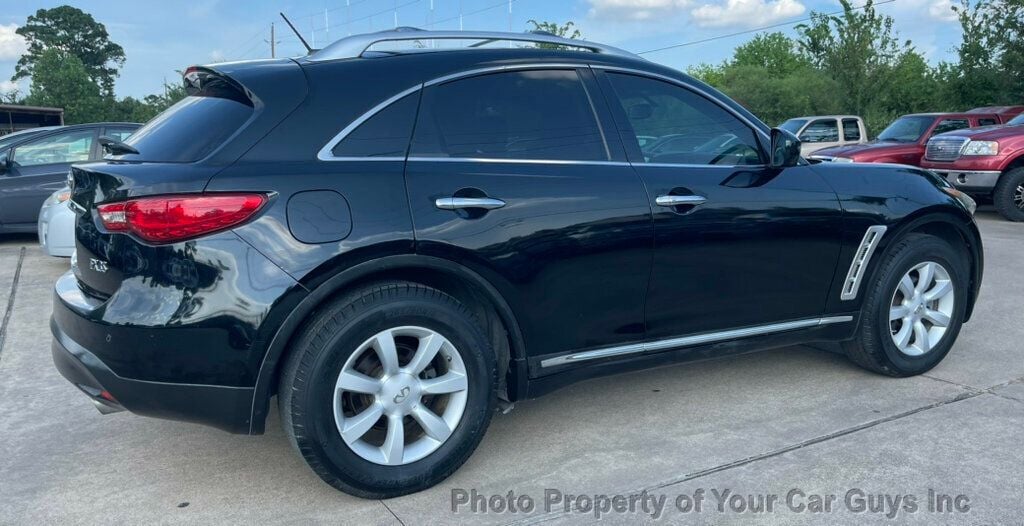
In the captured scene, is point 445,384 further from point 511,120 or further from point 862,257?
point 862,257

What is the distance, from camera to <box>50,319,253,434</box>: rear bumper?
275cm

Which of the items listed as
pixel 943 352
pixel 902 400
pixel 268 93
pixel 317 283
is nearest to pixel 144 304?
pixel 317 283

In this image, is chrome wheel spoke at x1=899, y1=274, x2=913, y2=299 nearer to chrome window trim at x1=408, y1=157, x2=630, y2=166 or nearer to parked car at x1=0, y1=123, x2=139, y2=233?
chrome window trim at x1=408, y1=157, x2=630, y2=166

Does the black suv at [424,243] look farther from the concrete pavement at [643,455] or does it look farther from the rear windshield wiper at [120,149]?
the concrete pavement at [643,455]

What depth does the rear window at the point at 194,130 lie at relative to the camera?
9.42ft

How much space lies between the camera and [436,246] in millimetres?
2938

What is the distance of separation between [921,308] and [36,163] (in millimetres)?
9463

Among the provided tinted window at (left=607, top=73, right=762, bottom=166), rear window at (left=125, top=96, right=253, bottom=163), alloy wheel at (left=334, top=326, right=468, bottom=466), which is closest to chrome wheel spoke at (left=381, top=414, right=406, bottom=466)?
alloy wheel at (left=334, top=326, right=468, bottom=466)

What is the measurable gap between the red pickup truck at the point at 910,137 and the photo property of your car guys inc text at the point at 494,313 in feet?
29.6

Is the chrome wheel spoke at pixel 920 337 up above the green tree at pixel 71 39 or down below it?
below

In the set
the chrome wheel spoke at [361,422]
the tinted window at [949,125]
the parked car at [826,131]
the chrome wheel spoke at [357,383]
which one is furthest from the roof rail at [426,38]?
the parked car at [826,131]

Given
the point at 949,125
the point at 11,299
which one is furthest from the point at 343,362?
the point at 949,125

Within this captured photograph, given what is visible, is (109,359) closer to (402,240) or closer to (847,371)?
(402,240)

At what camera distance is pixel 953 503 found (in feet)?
9.63
